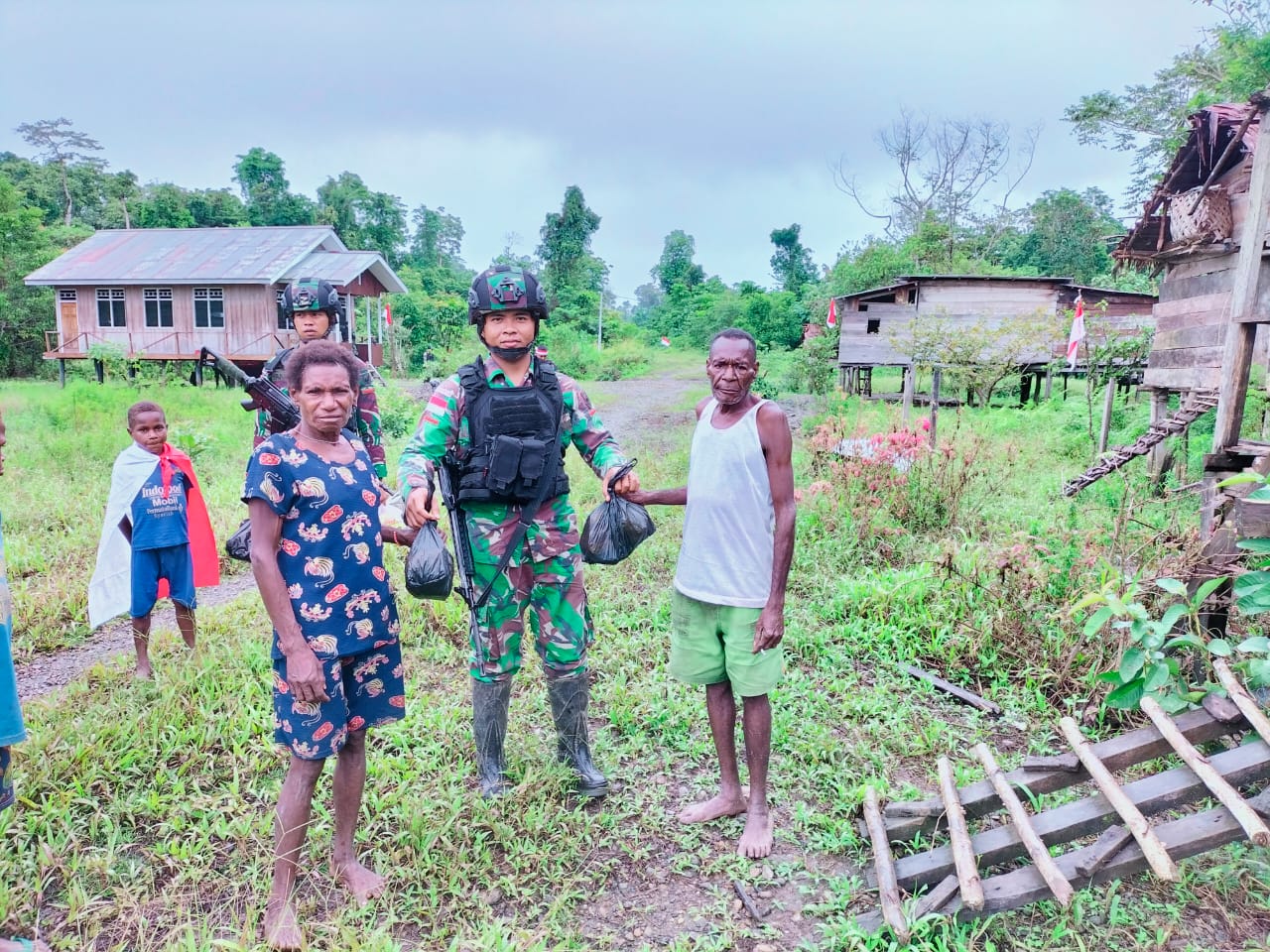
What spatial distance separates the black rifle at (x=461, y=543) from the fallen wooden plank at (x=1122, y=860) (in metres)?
1.82

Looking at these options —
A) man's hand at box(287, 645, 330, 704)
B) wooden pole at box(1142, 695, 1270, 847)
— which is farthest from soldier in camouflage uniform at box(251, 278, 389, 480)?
wooden pole at box(1142, 695, 1270, 847)

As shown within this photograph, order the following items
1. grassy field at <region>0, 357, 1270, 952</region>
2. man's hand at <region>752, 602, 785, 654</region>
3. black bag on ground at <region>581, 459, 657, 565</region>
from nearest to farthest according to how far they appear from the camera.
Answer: grassy field at <region>0, 357, 1270, 952</region> → man's hand at <region>752, 602, 785, 654</region> → black bag on ground at <region>581, 459, 657, 565</region>

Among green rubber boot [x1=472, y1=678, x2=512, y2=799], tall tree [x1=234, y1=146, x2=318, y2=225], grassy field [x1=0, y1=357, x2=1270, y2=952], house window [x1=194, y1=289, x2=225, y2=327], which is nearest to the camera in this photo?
grassy field [x1=0, y1=357, x2=1270, y2=952]

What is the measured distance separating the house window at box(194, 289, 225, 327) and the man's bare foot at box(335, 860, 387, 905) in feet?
76.9

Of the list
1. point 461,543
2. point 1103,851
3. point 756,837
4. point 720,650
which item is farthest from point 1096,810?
point 461,543

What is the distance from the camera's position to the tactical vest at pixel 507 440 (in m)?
2.99

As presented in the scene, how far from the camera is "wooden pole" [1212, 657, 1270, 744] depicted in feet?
8.52

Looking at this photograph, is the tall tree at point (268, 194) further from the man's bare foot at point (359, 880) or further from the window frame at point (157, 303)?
the man's bare foot at point (359, 880)

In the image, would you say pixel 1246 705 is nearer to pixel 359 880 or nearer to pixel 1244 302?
pixel 1244 302

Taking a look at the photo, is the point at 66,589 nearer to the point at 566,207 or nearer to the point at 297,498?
the point at 297,498

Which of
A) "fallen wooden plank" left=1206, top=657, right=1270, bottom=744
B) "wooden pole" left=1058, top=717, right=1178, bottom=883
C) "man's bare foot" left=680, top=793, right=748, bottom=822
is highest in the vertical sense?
"fallen wooden plank" left=1206, top=657, right=1270, bottom=744

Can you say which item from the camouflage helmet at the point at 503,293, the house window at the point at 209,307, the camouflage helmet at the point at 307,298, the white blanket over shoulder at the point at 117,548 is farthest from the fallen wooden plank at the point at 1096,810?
→ the house window at the point at 209,307

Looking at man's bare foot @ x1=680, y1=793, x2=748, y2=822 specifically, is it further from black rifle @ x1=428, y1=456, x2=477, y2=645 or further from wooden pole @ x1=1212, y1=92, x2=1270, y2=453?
wooden pole @ x1=1212, y1=92, x2=1270, y2=453

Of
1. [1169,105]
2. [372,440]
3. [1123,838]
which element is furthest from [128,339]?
[1169,105]
